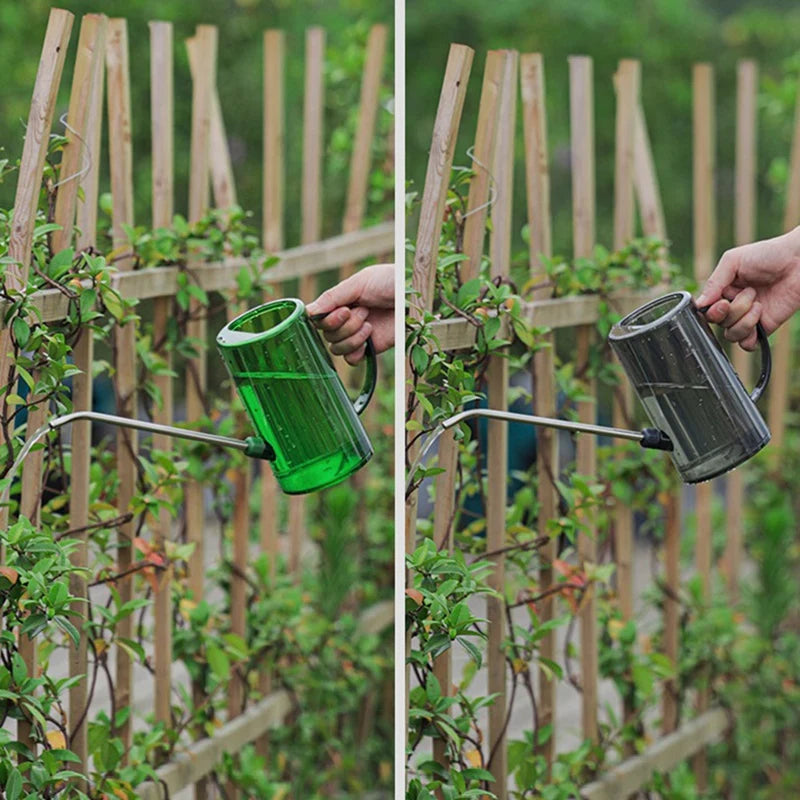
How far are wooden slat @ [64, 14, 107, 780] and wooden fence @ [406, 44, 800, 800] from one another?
0.38 meters

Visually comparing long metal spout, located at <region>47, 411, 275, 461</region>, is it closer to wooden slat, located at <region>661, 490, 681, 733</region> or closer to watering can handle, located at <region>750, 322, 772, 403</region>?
watering can handle, located at <region>750, 322, 772, 403</region>

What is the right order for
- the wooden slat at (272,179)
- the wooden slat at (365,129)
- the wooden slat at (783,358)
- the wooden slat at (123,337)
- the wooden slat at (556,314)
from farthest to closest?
1. the wooden slat at (783,358)
2. the wooden slat at (365,129)
3. the wooden slat at (272,179)
4. the wooden slat at (123,337)
5. the wooden slat at (556,314)

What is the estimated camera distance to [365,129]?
259cm

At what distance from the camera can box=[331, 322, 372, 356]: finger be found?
1.51 m

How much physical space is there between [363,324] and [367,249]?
3.64 feet

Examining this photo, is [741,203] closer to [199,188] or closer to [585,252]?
[585,252]

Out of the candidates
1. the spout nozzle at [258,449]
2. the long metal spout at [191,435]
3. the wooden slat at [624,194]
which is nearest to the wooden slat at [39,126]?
the long metal spout at [191,435]

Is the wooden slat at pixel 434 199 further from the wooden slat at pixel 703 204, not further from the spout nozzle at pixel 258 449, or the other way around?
the wooden slat at pixel 703 204

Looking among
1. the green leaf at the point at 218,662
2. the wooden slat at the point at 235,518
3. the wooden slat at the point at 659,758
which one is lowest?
the wooden slat at the point at 659,758

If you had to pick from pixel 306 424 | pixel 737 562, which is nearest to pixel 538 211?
pixel 306 424

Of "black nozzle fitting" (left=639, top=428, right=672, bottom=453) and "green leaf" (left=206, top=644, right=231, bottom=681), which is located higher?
"black nozzle fitting" (left=639, top=428, right=672, bottom=453)

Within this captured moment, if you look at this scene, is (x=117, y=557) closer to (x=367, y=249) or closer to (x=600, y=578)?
(x=600, y=578)

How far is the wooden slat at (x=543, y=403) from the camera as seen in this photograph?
5.59 ft

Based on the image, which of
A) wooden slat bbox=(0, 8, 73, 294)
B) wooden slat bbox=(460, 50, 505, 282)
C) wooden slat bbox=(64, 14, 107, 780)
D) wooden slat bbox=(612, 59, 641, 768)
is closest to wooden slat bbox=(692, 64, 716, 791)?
wooden slat bbox=(612, 59, 641, 768)
